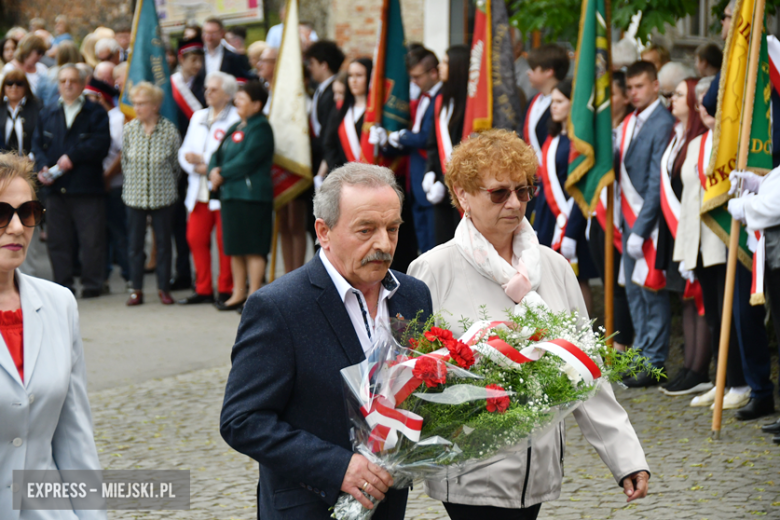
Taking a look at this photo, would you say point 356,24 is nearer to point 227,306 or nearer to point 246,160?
point 246,160

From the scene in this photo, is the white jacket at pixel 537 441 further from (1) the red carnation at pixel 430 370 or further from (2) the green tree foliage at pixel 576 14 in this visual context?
(2) the green tree foliage at pixel 576 14

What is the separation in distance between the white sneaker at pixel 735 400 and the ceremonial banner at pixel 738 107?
58.1 inches

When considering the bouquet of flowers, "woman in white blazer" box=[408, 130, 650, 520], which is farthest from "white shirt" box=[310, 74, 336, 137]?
the bouquet of flowers

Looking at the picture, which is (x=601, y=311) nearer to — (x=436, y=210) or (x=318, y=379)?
(x=436, y=210)

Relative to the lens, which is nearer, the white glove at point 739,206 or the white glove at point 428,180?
the white glove at point 739,206

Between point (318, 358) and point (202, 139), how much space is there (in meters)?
8.07

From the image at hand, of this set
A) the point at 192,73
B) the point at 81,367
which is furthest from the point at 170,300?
the point at 81,367

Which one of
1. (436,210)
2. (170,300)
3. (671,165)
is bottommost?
(170,300)

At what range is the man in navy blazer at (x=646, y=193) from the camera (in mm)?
7387

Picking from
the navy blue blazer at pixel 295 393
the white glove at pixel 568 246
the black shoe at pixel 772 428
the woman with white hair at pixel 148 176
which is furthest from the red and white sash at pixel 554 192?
the navy blue blazer at pixel 295 393

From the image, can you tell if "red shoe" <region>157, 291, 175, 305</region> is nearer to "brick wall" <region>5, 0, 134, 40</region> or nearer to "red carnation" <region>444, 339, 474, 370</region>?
"red carnation" <region>444, 339, 474, 370</region>

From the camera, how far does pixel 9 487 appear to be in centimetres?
276

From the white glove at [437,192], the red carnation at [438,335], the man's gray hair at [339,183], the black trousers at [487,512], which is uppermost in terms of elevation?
the man's gray hair at [339,183]

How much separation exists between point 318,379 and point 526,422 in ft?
1.95
